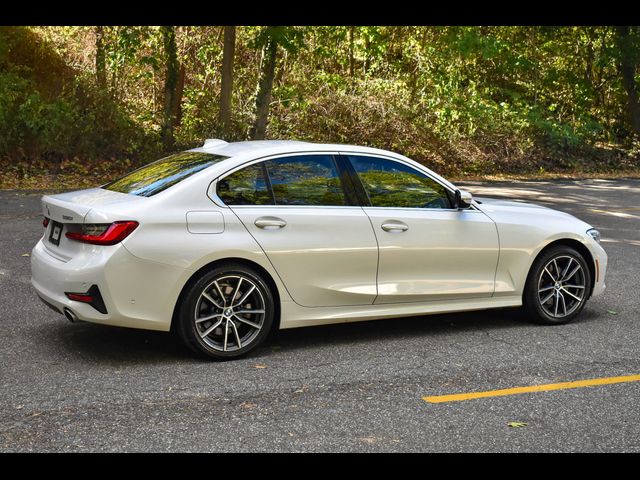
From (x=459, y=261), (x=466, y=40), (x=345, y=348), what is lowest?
(x=345, y=348)

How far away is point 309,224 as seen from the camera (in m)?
6.76

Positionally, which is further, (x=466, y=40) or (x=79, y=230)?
(x=466, y=40)

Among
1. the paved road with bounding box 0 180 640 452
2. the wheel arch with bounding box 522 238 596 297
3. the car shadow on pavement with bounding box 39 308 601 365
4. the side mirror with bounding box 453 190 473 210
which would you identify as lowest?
the car shadow on pavement with bounding box 39 308 601 365

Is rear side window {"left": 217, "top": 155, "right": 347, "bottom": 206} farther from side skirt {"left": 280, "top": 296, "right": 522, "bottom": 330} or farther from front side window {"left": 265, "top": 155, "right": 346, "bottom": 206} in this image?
side skirt {"left": 280, "top": 296, "right": 522, "bottom": 330}

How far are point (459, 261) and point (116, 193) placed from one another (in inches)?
110

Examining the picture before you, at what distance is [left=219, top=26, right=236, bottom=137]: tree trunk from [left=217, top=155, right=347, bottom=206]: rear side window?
14.9m

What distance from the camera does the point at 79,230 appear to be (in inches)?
248

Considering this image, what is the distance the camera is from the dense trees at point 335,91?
806 inches

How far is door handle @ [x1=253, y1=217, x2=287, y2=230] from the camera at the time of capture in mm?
6555

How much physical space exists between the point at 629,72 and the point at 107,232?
25.5 meters

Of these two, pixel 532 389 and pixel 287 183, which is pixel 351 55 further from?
pixel 532 389

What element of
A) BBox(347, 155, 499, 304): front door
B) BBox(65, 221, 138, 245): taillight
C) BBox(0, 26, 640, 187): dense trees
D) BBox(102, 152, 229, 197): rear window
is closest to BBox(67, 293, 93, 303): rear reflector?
BBox(65, 221, 138, 245): taillight

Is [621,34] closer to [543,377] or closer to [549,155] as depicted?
[549,155]
